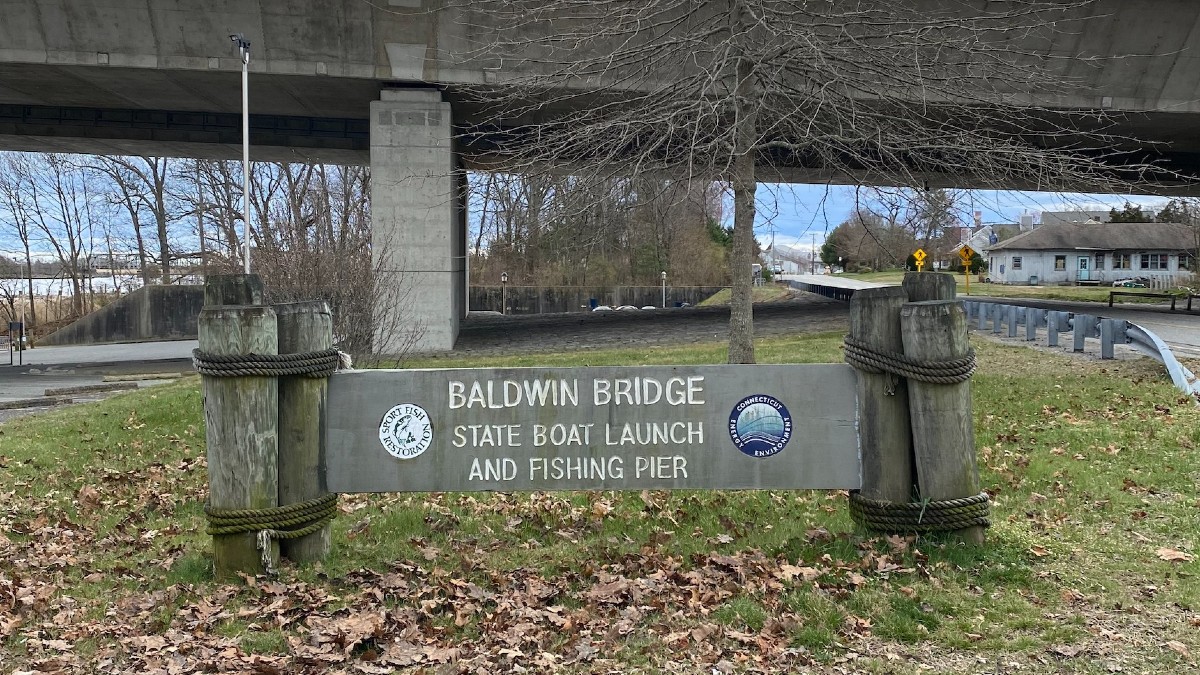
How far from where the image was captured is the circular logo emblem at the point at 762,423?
16.6 ft

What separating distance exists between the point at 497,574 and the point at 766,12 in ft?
21.3

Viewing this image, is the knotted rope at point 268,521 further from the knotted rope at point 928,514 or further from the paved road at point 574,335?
the paved road at point 574,335

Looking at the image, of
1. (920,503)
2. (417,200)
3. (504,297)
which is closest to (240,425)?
(920,503)

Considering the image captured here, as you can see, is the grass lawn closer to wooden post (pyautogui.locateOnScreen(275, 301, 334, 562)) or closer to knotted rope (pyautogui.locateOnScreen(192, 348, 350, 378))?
wooden post (pyautogui.locateOnScreen(275, 301, 334, 562))

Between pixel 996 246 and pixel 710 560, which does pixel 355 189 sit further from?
pixel 996 246

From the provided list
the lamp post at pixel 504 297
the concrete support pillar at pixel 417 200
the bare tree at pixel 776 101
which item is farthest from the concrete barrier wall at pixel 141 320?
the bare tree at pixel 776 101

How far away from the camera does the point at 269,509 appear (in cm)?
485

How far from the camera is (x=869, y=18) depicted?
33.6 feet

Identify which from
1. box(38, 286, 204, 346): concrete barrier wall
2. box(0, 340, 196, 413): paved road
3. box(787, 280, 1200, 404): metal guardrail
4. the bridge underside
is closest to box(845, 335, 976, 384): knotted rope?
box(787, 280, 1200, 404): metal guardrail

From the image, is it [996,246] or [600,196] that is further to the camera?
[996,246]

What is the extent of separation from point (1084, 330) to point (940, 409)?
1428 cm

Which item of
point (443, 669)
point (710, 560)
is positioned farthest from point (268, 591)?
point (710, 560)

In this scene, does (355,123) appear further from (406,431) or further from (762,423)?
(762,423)

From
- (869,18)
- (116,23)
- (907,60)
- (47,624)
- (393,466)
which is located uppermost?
(116,23)
